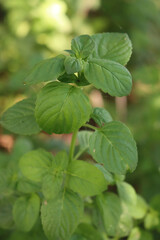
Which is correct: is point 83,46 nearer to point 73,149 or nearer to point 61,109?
point 61,109

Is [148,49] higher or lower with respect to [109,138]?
lower

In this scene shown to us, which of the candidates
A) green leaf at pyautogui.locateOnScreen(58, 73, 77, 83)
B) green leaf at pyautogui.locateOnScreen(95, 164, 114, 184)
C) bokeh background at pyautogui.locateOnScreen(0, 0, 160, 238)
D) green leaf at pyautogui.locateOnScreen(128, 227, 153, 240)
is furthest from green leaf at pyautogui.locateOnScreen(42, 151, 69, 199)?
bokeh background at pyautogui.locateOnScreen(0, 0, 160, 238)

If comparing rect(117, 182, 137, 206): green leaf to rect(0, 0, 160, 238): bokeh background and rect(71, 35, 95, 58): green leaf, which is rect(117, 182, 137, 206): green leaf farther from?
rect(0, 0, 160, 238): bokeh background

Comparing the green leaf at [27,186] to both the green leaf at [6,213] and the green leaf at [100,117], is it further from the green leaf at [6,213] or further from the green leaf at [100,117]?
the green leaf at [100,117]

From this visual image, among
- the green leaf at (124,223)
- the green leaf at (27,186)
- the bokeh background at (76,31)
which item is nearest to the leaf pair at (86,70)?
the green leaf at (27,186)

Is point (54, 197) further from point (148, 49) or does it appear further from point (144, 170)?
point (148, 49)

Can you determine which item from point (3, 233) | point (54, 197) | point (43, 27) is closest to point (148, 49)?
point (43, 27)

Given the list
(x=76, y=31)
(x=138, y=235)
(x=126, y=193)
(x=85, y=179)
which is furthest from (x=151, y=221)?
(x=76, y=31)
